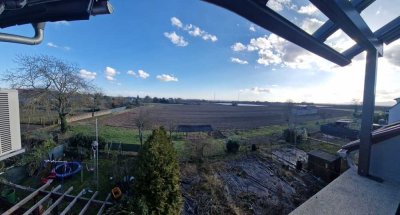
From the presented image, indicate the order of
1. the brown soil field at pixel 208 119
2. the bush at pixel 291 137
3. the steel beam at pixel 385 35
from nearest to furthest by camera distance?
the steel beam at pixel 385 35 → the bush at pixel 291 137 → the brown soil field at pixel 208 119

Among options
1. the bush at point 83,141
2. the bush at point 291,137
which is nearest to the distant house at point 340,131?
the bush at point 291,137

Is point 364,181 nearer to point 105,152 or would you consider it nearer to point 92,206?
point 92,206

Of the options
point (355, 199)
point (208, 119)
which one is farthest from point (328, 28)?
point (208, 119)

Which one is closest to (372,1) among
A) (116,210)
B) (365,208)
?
(365,208)

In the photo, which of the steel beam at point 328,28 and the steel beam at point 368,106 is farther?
the steel beam at point 368,106

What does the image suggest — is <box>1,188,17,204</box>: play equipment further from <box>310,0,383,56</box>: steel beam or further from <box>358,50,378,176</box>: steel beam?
<box>358,50,378,176</box>: steel beam

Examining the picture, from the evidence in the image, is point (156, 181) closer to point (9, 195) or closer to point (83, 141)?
point (9, 195)

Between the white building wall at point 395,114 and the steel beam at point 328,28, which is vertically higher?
the steel beam at point 328,28

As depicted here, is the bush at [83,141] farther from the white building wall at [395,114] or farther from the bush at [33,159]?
the white building wall at [395,114]
